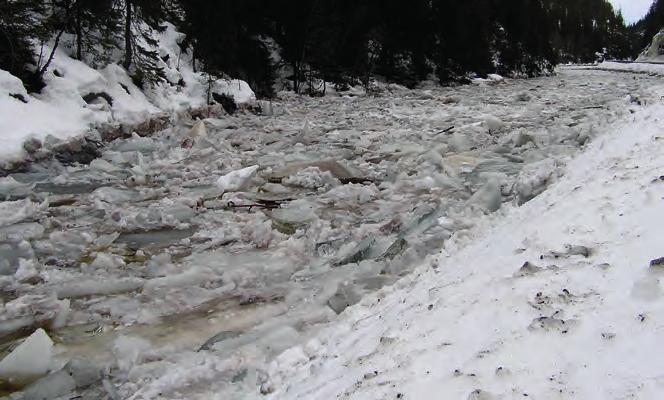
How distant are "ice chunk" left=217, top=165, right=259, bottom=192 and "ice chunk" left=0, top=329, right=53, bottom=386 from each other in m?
3.05

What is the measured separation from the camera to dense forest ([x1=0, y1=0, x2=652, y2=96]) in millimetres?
8852

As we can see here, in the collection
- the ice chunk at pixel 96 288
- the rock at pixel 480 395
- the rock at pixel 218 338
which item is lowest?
the rock at pixel 218 338

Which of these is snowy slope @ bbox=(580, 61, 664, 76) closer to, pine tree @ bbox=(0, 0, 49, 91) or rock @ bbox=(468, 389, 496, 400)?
pine tree @ bbox=(0, 0, 49, 91)

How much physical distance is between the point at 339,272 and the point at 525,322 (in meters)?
1.66

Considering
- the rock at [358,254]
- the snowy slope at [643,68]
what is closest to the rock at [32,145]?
the rock at [358,254]

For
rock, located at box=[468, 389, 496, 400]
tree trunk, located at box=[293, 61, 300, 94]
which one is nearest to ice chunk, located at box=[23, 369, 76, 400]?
rock, located at box=[468, 389, 496, 400]

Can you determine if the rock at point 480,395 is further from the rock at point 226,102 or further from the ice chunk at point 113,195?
the rock at point 226,102

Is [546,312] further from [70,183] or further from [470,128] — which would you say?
[470,128]

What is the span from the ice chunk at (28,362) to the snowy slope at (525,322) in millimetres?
971

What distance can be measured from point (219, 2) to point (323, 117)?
6529 mm

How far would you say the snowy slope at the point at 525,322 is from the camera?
4.39ft

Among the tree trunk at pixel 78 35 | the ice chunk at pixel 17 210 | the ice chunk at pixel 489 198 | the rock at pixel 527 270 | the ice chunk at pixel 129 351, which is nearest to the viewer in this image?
the rock at pixel 527 270

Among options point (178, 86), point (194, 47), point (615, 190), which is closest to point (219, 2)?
point (194, 47)

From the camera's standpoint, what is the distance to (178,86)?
11711 mm
